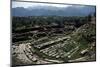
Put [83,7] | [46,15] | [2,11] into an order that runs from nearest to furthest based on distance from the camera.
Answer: [2,11]
[46,15]
[83,7]

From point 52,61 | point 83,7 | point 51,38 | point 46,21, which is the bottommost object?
point 52,61

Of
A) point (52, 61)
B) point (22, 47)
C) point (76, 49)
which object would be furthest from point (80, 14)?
point (22, 47)

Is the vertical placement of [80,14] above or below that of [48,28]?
above

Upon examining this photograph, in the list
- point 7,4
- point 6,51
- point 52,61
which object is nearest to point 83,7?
point 52,61

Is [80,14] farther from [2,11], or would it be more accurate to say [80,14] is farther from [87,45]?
[2,11]

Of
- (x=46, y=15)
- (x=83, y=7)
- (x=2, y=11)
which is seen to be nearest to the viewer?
(x=2, y=11)

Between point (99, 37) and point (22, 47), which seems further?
point (99, 37)

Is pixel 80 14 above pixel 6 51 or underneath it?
above

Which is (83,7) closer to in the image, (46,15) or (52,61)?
(46,15)

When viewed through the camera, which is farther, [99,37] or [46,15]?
[99,37]
